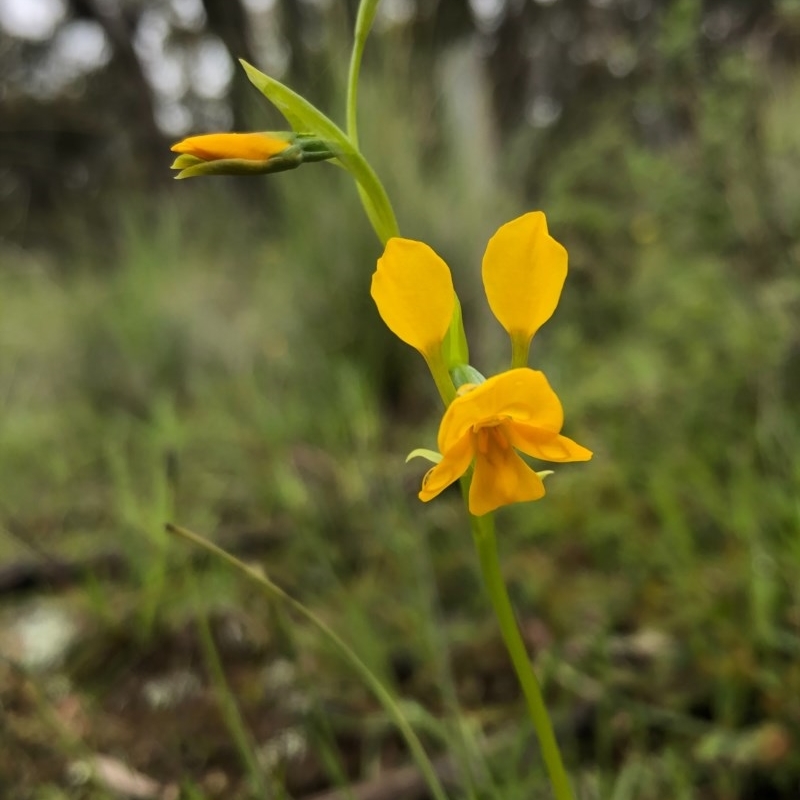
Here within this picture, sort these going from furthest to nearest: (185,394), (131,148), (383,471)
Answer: (131,148), (185,394), (383,471)

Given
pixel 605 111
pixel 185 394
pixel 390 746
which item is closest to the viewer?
pixel 390 746

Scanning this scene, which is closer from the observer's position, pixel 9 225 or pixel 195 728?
pixel 195 728

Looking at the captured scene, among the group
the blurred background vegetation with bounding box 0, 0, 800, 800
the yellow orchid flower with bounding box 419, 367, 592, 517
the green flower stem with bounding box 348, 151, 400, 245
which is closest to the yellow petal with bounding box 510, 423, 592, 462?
the yellow orchid flower with bounding box 419, 367, 592, 517

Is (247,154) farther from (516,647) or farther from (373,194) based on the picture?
(516,647)

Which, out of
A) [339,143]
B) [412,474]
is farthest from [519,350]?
[412,474]

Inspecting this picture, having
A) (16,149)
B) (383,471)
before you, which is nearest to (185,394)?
(383,471)

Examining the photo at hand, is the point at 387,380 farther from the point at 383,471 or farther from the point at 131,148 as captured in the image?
the point at 131,148

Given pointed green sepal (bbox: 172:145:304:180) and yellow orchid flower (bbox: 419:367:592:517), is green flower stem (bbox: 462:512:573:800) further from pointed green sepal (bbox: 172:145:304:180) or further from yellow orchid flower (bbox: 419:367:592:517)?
pointed green sepal (bbox: 172:145:304:180)

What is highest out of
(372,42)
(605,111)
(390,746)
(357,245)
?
(372,42)
